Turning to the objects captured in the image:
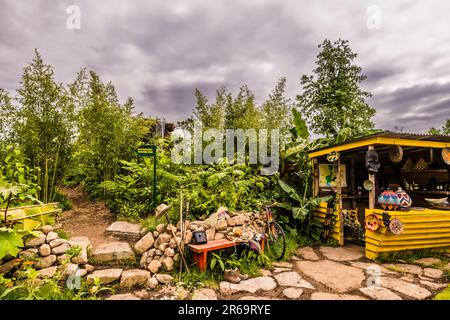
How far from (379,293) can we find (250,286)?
167 cm

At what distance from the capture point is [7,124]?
4.60 metres

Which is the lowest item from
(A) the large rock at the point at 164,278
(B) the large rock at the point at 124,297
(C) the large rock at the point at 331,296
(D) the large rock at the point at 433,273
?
(C) the large rock at the point at 331,296

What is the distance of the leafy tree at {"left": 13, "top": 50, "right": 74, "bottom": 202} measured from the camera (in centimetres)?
447

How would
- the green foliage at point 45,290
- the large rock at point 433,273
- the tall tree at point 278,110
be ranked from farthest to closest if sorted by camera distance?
the tall tree at point 278,110, the large rock at point 433,273, the green foliage at point 45,290

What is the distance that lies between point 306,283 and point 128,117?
5.65 meters

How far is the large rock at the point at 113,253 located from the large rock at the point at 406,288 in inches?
147

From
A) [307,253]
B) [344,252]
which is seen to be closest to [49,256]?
[307,253]

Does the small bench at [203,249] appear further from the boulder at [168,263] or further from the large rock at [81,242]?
the large rock at [81,242]

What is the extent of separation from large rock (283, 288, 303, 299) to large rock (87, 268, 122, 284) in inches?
89.5

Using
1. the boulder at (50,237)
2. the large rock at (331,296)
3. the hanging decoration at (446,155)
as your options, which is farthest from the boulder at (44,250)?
the hanging decoration at (446,155)

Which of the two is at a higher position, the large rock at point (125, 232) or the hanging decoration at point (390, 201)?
the hanging decoration at point (390, 201)

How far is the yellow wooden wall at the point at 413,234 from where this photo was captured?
4277 mm

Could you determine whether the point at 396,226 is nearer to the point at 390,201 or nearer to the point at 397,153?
the point at 390,201
